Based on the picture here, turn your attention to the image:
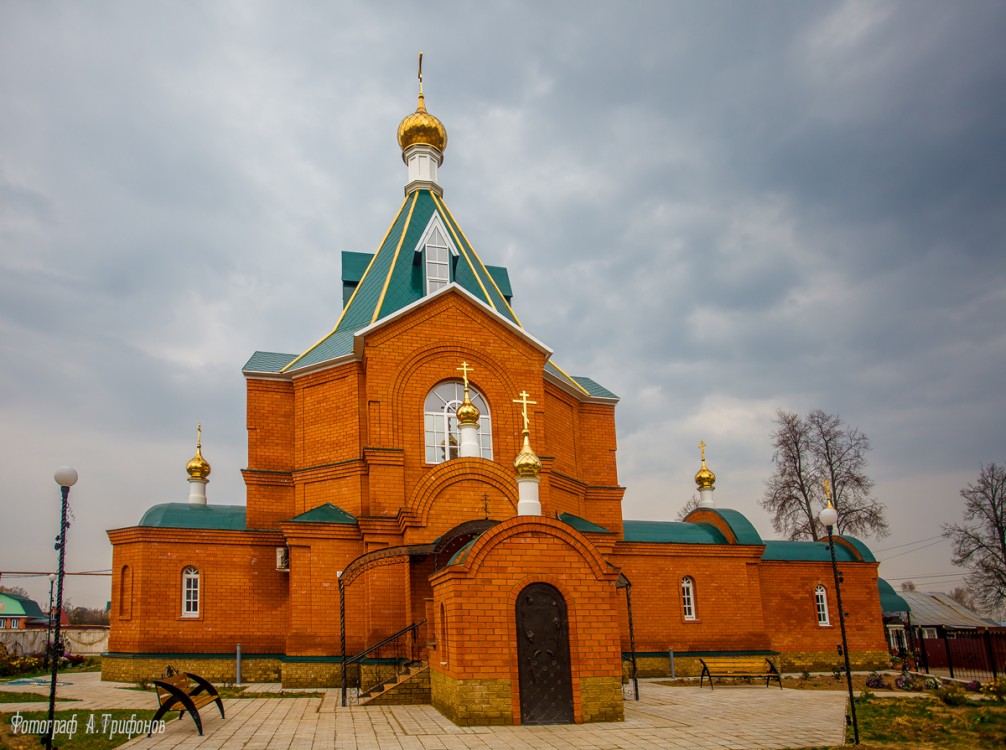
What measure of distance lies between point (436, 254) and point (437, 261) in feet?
0.55

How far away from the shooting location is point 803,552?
21.0 meters

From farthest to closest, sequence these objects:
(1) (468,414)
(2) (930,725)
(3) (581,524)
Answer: (3) (581,524), (1) (468,414), (2) (930,725)

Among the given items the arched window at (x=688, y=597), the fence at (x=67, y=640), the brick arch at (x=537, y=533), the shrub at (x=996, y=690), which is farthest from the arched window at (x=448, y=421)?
the fence at (x=67, y=640)

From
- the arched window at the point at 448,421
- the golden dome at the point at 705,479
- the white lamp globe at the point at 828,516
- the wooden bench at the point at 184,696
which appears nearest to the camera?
the wooden bench at the point at 184,696

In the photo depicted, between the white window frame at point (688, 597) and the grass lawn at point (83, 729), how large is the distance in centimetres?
1191

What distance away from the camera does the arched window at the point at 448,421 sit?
1659 cm

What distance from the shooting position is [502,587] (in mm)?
10711

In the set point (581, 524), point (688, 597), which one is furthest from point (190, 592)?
point (688, 597)

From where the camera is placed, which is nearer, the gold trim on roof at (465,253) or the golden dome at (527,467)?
the golden dome at (527,467)

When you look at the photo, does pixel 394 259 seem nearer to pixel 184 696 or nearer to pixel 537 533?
pixel 537 533

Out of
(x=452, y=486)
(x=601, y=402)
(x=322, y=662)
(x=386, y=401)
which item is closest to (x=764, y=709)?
(x=452, y=486)

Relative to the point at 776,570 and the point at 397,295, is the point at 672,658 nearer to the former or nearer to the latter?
the point at 776,570

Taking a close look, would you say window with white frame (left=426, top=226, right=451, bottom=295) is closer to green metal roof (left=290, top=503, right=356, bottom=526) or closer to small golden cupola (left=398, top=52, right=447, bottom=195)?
small golden cupola (left=398, top=52, right=447, bottom=195)

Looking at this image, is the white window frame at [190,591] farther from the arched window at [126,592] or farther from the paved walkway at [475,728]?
the paved walkway at [475,728]
